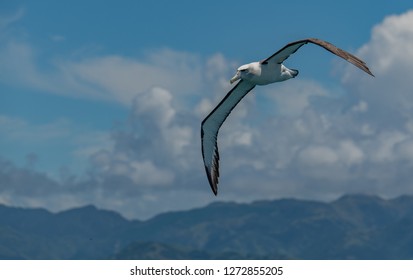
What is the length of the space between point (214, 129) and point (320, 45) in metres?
15.5

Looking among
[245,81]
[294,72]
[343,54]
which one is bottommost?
[343,54]

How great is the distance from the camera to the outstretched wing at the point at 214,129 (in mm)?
44594

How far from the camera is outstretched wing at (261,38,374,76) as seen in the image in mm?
29581

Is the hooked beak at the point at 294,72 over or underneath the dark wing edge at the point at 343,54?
over

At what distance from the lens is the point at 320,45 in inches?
1254

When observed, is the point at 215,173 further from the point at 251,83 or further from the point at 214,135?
the point at 251,83

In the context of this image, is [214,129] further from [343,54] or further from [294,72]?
[343,54]

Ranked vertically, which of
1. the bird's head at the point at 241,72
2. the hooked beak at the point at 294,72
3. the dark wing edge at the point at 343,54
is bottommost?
the dark wing edge at the point at 343,54

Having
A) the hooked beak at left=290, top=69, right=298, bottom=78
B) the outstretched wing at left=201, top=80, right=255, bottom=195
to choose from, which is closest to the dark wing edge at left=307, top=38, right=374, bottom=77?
the hooked beak at left=290, top=69, right=298, bottom=78

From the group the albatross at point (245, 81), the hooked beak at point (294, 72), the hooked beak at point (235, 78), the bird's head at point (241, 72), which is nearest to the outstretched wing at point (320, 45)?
the albatross at point (245, 81)

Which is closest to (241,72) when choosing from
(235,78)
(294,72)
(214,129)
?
(235,78)

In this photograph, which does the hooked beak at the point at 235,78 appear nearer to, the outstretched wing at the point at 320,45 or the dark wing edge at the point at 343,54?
the outstretched wing at the point at 320,45
